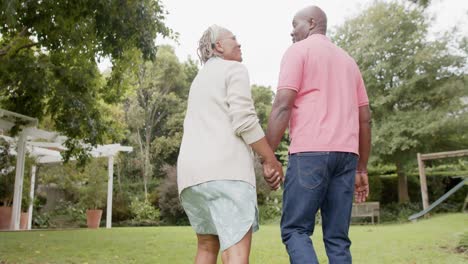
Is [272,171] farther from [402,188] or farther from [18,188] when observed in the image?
[402,188]

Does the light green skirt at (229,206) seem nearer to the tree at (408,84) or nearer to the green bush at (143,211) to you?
the tree at (408,84)

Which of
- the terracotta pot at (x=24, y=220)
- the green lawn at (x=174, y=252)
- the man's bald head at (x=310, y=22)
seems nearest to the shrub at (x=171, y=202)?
the terracotta pot at (x=24, y=220)

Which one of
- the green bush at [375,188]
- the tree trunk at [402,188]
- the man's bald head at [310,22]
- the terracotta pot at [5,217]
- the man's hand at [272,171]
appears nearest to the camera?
the man's hand at [272,171]

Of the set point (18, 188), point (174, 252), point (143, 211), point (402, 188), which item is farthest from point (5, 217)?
point (402, 188)

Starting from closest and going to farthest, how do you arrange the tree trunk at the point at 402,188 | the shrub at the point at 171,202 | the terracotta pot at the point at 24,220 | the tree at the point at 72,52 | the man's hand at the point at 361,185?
1. the man's hand at the point at 361,185
2. the tree at the point at 72,52
3. the terracotta pot at the point at 24,220
4. the tree trunk at the point at 402,188
5. the shrub at the point at 171,202

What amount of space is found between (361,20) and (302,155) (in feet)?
53.1

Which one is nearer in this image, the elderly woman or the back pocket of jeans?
the elderly woman

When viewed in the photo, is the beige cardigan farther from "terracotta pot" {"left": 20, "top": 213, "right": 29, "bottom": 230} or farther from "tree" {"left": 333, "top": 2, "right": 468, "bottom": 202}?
"tree" {"left": 333, "top": 2, "right": 468, "bottom": 202}

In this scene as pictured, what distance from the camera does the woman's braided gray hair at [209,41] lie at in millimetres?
2240

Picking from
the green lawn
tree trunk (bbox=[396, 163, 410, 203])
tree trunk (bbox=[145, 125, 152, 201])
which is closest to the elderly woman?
the green lawn

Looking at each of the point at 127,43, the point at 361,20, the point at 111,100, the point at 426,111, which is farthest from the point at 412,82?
the point at 127,43

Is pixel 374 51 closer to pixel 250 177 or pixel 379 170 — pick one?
pixel 379 170

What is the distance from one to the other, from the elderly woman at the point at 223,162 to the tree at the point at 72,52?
4317 mm

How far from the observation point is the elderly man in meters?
2.16
